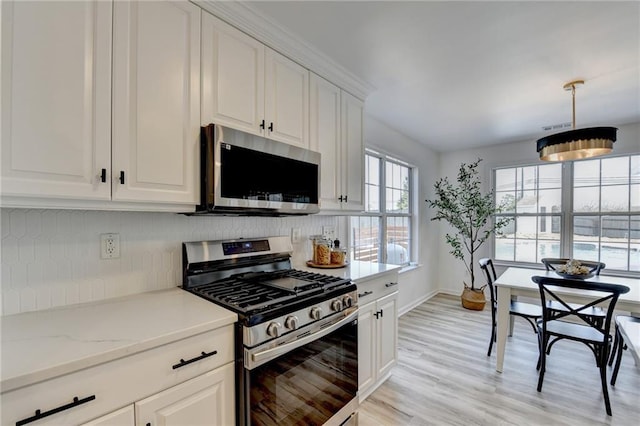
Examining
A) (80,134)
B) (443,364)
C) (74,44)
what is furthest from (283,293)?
(443,364)

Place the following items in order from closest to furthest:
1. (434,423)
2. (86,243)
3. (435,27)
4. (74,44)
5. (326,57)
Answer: (74,44)
(86,243)
(435,27)
(434,423)
(326,57)

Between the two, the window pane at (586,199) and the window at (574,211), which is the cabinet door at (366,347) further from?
the window pane at (586,199)

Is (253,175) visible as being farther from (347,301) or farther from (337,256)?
(337,256)

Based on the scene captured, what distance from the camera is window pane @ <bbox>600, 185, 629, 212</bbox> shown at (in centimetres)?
372

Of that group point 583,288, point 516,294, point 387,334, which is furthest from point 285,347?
point 516,294

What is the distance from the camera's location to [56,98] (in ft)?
3.54

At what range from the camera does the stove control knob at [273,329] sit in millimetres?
1271

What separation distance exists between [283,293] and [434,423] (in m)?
1.42

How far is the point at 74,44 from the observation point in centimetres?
111

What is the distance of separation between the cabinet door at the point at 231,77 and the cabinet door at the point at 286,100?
6cm

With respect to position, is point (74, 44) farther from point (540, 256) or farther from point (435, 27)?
point (540, 256)

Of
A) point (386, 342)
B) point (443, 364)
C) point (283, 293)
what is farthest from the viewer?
point (443, 364)

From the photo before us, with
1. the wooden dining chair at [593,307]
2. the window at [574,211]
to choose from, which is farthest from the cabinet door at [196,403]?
the window at [574,211]

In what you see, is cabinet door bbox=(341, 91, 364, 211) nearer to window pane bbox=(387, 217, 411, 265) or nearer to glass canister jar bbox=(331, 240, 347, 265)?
glass canister jar bbox=(331, 240, 347, 265)
